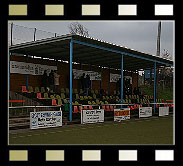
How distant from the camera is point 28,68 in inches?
725

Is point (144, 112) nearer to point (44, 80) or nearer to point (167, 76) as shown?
point (44, 80)

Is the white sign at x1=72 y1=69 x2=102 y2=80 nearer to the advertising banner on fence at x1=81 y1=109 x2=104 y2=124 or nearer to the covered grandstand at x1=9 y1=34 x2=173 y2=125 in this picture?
the covered grandstand at x1=9 y1=34 x2=173 y2=125

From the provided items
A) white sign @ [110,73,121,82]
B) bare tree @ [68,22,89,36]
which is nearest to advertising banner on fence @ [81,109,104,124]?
white sign @ [110,73,121,82]

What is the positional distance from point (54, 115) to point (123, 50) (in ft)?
27.0

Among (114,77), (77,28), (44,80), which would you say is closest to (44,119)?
(44,80)

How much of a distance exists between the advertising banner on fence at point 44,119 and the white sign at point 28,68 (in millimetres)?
7216

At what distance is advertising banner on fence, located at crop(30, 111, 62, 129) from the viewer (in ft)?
34.5

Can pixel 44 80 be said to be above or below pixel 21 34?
below

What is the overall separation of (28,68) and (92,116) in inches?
286

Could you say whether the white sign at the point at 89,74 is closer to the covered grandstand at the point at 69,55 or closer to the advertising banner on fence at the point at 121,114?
the covered grandstand at the point at 69,55

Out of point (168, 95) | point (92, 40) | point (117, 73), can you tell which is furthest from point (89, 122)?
point (168, 95)

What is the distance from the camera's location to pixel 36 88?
18.1 metres

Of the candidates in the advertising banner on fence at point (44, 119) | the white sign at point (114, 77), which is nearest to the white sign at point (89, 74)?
the white sign at point (114, 77)

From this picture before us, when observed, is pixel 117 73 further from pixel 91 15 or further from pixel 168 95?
pixel 91 15
